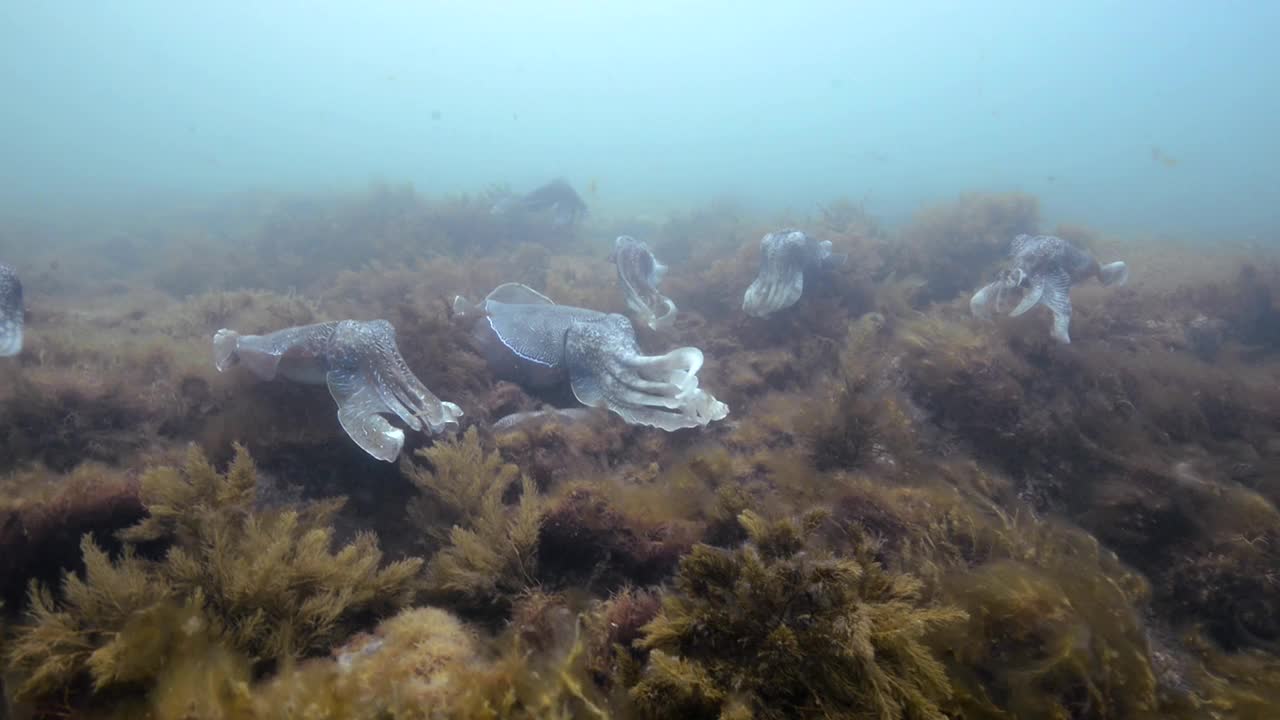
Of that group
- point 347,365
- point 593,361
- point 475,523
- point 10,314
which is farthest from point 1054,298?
point 10,314

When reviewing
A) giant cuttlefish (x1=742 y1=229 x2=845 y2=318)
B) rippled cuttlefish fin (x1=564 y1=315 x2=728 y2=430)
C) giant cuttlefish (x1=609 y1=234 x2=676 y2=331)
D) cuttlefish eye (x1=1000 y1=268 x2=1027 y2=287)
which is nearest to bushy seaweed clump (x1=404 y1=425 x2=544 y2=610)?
rippled cuttlefish fin (x1=564 y1=315 x2=728 y2=430)

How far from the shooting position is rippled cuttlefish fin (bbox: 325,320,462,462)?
4148 millimetres

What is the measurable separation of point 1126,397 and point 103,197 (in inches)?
1823

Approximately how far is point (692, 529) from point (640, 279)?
492 cm

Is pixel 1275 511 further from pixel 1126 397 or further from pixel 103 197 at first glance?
pixel 103 197

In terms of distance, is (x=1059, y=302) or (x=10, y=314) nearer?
(x=10, y=314)

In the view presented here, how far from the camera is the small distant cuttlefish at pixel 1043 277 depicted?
600cm

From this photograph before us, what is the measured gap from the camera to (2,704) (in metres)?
2.05

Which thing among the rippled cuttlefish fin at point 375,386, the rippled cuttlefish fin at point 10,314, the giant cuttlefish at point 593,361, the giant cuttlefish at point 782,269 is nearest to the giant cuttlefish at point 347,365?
the rippled cuttlefish fin at point 375,386

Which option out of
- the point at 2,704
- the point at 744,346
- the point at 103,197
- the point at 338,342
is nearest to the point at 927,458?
the point at 744,346

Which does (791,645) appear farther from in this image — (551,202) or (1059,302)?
(551,202)

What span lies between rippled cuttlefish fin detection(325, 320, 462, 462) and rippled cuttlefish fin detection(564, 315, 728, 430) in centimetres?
130

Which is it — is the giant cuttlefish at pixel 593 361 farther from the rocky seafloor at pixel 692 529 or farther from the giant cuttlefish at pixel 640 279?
the giant cuttlefish at pixel 640 279

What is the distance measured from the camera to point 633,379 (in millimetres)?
4812
